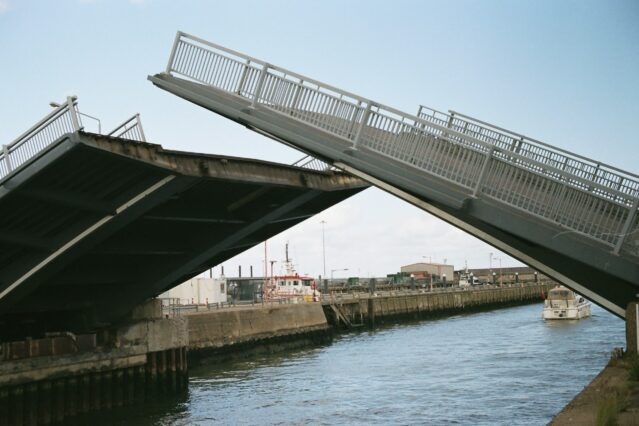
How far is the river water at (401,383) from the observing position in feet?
76.9

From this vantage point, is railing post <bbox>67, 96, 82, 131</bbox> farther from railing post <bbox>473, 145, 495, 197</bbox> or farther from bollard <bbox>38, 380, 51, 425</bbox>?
bollard <bbox>38, 380, 51, 425</bbox>

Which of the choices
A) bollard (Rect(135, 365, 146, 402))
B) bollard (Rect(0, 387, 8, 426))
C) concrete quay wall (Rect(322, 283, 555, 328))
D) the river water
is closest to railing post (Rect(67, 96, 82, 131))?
bollard (Rect(0, 387, 8, 426))

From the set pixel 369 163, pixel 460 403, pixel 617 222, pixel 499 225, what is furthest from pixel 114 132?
pixel 460 403

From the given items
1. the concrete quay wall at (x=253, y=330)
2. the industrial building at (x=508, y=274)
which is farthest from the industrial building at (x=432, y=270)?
the concrete quay wall at (x=253, y=330)

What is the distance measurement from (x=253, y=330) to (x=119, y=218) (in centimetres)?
2450

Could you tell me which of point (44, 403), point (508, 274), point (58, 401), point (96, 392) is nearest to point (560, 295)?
point (96, 392)

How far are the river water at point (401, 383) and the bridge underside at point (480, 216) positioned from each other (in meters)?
5.37

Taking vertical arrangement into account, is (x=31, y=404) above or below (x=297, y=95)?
below

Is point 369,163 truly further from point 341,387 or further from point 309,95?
point 341,387

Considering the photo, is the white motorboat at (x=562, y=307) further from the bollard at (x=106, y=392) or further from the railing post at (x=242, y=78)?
the railing post at (x=242, y=78)

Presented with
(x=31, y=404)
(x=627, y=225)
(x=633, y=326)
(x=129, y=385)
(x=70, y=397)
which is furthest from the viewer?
(x=129, y=385)

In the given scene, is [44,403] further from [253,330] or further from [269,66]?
[253,330]

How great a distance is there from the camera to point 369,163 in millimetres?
17906

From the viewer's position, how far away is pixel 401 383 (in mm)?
30266
